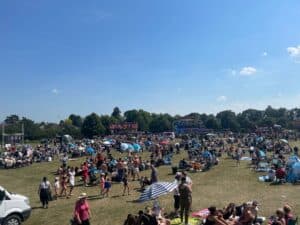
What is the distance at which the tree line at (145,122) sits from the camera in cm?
9904

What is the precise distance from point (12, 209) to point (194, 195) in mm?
9766

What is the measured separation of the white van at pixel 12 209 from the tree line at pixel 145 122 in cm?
6649

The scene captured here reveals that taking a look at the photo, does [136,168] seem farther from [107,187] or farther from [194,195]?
[194,195]

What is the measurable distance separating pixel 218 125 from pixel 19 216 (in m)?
115

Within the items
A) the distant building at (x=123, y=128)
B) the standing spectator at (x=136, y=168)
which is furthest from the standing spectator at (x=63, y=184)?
the distant building at (x=123, y=128)

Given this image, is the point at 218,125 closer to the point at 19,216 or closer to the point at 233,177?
the point at 233,177

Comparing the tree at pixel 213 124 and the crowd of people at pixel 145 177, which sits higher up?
the tree at pixel 213 124

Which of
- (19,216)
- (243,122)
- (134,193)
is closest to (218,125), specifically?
(243,122)

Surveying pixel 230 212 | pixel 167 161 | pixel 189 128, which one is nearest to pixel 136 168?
pixel 167 161

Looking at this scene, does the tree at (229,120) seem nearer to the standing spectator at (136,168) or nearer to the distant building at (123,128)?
the distant building at (123,128)

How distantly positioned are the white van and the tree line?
66.5 meters

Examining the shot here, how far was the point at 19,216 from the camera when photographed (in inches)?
613

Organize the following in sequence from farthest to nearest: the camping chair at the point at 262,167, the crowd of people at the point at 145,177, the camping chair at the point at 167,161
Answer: the camping chair at the point at 167,161 < the camping chair at the point at 262,167 < the crowd of people at the point at 145,177

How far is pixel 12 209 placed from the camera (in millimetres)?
15289
